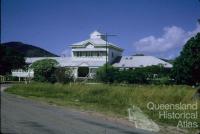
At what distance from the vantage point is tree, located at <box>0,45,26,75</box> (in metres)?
67.6

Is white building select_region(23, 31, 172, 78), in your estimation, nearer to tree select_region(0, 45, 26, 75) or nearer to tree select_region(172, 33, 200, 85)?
tree select_region(0, 45, 26, 75)

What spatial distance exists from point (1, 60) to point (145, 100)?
47.7m

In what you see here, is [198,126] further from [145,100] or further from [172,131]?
[145,100]

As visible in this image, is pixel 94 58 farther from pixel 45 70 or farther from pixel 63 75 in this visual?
pixel 63 75

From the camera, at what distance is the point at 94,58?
A: 245 ft

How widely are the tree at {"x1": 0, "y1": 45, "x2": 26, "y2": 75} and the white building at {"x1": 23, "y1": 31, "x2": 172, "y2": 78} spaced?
8.50m

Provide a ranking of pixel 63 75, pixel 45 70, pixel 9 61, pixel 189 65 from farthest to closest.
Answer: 1. pixel 9 61
2. pixel 45 70
3. pixel 63 75
4. pixel 189 65

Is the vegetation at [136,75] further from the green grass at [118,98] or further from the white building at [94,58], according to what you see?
the green grass at [118,98]

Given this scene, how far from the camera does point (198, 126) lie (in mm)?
13828

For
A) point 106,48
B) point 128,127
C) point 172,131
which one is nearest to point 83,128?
point 128,127

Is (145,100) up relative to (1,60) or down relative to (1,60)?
down

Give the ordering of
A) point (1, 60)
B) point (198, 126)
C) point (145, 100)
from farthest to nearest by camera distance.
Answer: point (1, 60) < point (145, 100) < point (198, 126)

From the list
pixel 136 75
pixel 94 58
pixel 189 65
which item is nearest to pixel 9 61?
pixel 94 58

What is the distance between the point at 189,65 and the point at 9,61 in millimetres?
36839
